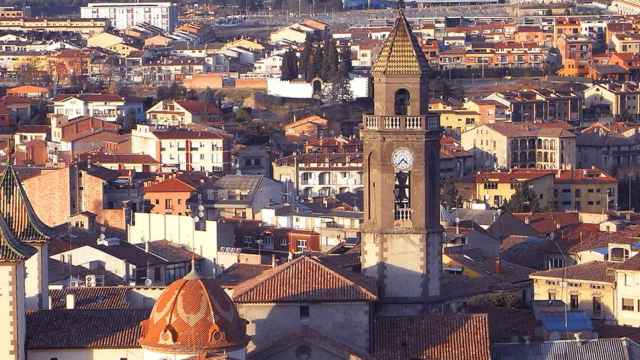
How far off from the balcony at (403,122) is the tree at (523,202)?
35663mm

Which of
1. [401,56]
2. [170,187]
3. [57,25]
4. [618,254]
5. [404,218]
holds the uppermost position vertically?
[401,56]

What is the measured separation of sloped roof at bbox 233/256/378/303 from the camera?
3978 centimetres

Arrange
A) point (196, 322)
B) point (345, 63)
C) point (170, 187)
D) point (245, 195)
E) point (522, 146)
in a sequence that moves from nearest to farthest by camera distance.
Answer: point (196, 322) → point (245, 195) → point (170, 187) → point (522, 146) → point (345, 63)

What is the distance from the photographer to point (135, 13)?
196125 millimetres

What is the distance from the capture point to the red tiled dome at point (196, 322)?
36844 mm

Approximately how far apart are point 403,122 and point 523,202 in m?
41.1

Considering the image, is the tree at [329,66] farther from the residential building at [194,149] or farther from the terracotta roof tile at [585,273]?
the terracotta roof tile at [585,273]

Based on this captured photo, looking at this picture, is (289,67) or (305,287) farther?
(289,67)

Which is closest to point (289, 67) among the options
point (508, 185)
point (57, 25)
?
point (508, 185)

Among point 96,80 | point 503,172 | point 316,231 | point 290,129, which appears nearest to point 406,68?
point 316,231

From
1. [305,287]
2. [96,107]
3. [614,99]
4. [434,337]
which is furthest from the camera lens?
[614,99]

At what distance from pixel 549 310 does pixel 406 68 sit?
5.70 meters

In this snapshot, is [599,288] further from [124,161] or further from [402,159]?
[124,161]

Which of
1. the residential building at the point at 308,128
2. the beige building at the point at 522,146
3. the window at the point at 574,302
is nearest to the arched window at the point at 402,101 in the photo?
the window at the point at 574,302
